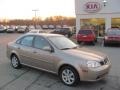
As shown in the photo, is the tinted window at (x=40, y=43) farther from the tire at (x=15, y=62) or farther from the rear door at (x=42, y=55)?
the tire at (x=15, y=62)

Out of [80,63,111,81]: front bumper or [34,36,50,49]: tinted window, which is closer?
[80,63,111,81]: front bumper

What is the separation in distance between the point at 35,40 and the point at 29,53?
515 mm

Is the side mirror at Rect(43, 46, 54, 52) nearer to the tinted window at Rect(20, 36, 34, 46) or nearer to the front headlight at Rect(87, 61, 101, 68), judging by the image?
the tinted window at Rect(20, 36, 34, 46)

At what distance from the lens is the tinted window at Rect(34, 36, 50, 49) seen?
8.25 m

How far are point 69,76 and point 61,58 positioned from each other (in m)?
0.60

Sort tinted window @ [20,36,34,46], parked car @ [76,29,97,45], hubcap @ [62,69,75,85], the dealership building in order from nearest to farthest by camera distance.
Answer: hubcap @ [62,69,75,85] → tinted window @ [20,36,34,46] → parked car @ [76,29,97,45] → the dealership building

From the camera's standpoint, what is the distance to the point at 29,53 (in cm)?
875

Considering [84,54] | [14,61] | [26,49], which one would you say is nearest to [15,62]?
[14,61]

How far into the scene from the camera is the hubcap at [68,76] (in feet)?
23.9

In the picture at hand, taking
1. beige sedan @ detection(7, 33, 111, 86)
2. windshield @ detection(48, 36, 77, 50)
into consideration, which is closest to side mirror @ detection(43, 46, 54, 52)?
beige sedan @ detection(7, 33, 111, 86)

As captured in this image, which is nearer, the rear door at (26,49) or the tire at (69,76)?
the tire at (69,76)

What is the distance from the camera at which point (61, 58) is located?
748cm

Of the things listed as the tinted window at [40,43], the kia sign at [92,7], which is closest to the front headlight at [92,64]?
the tinted window at [40,43]

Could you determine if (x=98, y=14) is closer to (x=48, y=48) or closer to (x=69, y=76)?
(x=48, y=48)
